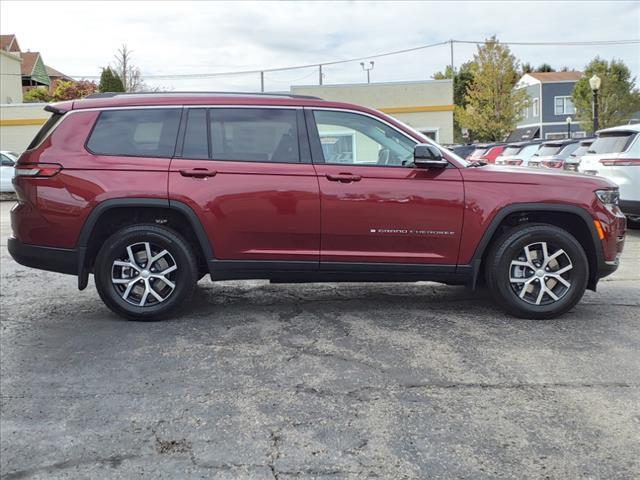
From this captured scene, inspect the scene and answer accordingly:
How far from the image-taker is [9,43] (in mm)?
49938

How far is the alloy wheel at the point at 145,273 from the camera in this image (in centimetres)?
508

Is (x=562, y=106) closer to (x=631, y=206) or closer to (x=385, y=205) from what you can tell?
(x=631, y=206)

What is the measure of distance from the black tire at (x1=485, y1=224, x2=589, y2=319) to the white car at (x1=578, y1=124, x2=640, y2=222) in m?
4.70

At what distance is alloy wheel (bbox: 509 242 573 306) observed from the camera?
5125mm

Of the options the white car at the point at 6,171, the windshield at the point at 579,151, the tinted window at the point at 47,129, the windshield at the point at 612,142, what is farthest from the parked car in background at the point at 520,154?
the white car at the point at 6,171

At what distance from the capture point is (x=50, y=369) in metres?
4.20

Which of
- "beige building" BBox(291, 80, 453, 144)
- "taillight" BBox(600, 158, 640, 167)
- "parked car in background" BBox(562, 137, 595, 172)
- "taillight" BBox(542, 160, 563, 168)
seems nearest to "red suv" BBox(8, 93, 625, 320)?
"taillight" BBox(600, 158, 640, 167)

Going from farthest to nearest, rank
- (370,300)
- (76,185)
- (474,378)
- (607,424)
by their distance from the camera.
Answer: (370,300), (76,185), (474,378), (607,424)

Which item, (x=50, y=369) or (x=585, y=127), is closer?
(x=50, y=369)

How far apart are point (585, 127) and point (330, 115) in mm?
44781

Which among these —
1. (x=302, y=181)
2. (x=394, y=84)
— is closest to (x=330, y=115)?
(x=302, y=181)

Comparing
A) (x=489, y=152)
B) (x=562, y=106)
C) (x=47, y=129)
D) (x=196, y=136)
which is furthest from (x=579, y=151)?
A: (x=562, y=106)

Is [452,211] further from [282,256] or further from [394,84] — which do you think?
[394,84]

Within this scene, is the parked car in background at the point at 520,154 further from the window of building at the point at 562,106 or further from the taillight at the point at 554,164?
the window of building at the point at 562,106
